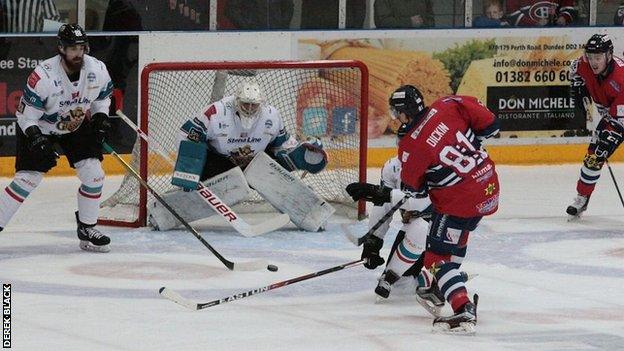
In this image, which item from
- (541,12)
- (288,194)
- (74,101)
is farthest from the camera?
(541,12)

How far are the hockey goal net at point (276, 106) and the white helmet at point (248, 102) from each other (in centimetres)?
35

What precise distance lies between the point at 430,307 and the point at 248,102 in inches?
88.6

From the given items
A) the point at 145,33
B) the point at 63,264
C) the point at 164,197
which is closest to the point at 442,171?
the point at 63,264

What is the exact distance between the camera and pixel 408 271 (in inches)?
267

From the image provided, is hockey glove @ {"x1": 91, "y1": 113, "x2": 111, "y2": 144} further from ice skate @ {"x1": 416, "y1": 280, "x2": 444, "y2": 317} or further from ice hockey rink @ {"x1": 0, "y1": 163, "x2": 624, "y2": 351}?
ice skate @ {"x1": 416, "y1": 280, "x2": 444, "y2": 317}

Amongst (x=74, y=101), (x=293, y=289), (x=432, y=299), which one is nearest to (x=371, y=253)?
(x=432, y=299)

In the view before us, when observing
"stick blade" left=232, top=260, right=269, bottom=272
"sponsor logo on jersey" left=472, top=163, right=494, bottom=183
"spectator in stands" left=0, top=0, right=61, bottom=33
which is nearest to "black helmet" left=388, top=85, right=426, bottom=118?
"sponsor logo on jersey" left=472, top=163, right=494, bottom=183

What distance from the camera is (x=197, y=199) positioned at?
837 cm

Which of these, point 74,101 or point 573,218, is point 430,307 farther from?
point 573,218

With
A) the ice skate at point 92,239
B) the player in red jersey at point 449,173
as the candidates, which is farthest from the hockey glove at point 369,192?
the ice skate at point 92,239

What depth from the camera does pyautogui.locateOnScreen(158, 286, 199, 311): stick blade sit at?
628 centimetres

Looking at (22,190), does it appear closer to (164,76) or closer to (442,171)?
(164,76)

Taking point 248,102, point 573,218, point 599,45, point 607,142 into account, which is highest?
point 599,45

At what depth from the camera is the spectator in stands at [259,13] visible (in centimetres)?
1045
